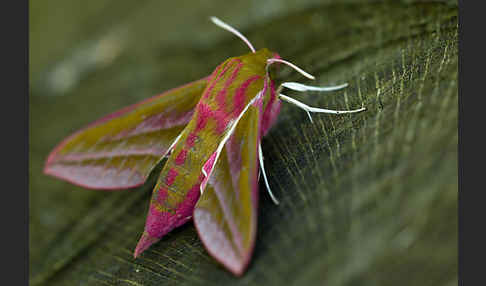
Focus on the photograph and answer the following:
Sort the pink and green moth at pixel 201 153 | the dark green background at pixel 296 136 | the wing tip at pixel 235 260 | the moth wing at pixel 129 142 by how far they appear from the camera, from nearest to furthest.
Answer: the dark green background at pixel 296 136, the wing tip at pixel 235 260, the pink and green moth at pixel 201 153, the moth wing at pixel 129 142

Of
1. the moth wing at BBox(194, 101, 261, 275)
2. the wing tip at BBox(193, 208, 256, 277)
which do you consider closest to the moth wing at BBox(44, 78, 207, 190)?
the moth wing at BBox(194, 101, 261, 275)

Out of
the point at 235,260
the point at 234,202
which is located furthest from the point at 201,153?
the point at 235,260

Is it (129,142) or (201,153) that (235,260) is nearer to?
(201,153)

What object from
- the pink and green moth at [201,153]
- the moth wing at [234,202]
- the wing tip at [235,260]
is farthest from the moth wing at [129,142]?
the wing tip at [235,260]

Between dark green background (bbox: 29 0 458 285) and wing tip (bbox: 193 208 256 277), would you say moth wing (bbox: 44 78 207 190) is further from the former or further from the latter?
wing tip (bbox: 193 208 256 277)

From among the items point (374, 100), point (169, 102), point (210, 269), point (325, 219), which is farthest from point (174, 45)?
point (325, 219)

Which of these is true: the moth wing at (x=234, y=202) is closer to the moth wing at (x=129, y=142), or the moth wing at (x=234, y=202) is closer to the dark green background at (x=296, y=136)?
the dark green background at (x=296, y=136)
